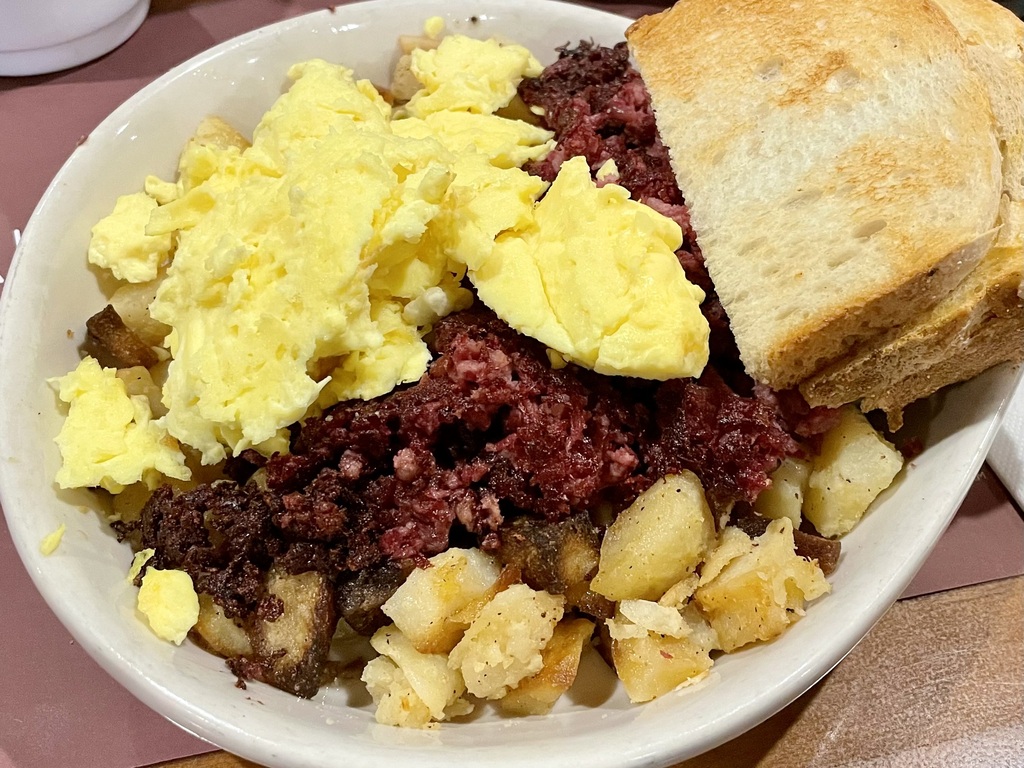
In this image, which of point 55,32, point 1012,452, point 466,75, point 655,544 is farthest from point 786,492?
point 55,32

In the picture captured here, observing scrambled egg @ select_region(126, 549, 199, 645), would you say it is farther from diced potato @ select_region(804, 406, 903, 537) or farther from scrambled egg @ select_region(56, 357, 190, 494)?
→ diced potato @ select_region(804, 406, 903, 537)

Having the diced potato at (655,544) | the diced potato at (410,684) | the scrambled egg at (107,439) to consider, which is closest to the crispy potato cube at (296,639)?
the diced potato at (410,684)

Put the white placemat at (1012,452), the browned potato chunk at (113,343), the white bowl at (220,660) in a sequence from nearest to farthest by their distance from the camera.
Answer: the white bowl at (220,660), the browned potato chunk at (113,343), the white placemat at (1012,452)

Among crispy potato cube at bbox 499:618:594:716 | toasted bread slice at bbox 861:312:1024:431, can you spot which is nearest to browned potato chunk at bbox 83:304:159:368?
crispy potato cube at bbox 499:618:594:716

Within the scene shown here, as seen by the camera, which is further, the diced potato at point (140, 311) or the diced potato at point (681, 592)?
the diced potato at point (140, 311)

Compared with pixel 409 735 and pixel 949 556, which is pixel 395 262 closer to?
pixel 409 735

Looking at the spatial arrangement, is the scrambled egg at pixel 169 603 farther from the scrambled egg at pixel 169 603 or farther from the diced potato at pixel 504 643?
the diced potato at pixel 504 643

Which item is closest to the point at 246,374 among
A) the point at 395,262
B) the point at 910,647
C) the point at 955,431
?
the point at 395,262

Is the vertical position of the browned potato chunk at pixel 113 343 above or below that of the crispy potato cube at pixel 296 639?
above
